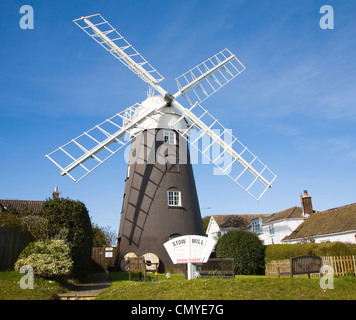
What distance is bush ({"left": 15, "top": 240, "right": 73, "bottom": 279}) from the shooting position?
1159 cm

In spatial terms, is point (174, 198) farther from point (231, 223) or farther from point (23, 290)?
point (231, 223)

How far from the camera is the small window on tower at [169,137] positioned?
2103 centimetres

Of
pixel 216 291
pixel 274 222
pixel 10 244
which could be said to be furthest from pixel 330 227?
pixel 10 244

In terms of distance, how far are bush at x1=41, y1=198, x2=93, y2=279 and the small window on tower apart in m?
8.06

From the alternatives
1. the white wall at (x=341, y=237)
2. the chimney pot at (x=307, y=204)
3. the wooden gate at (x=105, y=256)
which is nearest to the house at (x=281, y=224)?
the chimney pot at (x=307, y=204)

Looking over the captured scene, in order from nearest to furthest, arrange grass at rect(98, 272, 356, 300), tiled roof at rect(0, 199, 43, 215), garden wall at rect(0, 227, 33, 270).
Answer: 1. grass at rect(98, 272, 356, 300)
2. garden wall at rect(0, 227, 33, 270)
3. tiled roof at rect(0, 199, 43, 215)

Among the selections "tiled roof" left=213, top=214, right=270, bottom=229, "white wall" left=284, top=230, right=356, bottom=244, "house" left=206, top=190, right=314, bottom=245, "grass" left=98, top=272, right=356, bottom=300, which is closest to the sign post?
"grass" left=98, top=272, right=356, bottom=300

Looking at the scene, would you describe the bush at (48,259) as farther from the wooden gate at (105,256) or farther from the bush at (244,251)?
the bush at (244,251)

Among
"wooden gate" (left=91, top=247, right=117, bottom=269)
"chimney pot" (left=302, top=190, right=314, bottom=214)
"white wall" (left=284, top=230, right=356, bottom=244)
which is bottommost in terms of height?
"wooden gate" (left=91, top=247, right=117, bottom=269)

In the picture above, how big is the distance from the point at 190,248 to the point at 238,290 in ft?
7.25

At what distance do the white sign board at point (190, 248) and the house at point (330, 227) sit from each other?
18.7 m

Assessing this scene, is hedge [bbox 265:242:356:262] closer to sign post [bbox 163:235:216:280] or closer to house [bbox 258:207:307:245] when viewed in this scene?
sign post [bbox 163:235:216:280]

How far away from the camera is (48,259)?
1179cm
